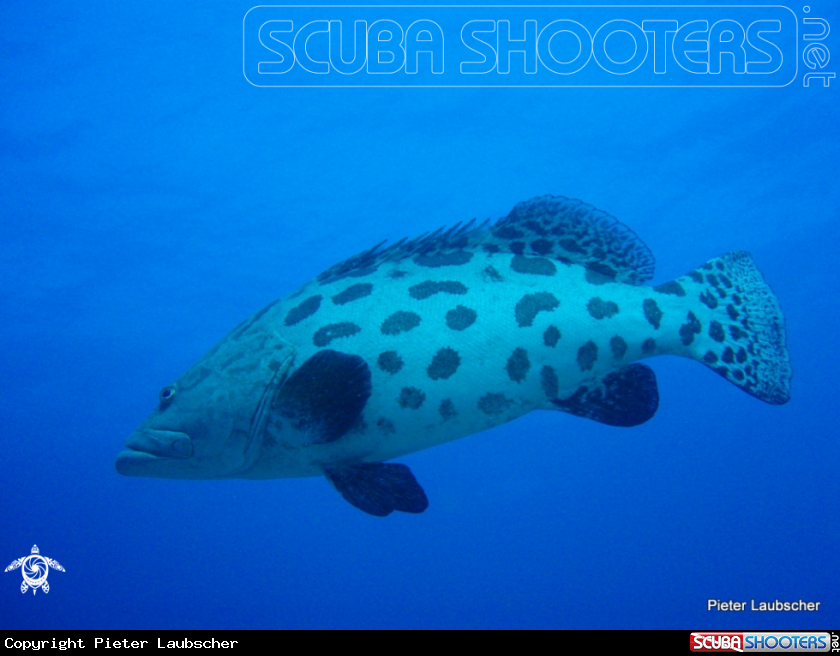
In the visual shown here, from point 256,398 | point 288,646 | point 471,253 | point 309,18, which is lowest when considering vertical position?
point 288,646

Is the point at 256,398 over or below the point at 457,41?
below

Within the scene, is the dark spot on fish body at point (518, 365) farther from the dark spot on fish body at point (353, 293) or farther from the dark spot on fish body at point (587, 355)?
the dark spot on fish body at point (353, 293)

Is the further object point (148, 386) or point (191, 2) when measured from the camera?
point (148, 386)

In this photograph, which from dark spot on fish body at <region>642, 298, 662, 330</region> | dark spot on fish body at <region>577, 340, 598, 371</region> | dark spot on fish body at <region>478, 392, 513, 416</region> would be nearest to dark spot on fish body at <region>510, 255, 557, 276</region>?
dark spot on fish body at <region>577, 340, 598, 371</region>

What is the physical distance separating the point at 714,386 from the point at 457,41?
31150 mm

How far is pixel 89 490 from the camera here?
48.2 metres

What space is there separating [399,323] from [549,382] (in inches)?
50.9

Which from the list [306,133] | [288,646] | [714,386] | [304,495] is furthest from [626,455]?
[288,646]

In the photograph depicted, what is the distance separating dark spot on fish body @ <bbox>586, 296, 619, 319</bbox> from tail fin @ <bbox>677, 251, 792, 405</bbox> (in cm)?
83

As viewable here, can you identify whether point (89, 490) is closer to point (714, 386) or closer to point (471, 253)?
point (714, 386)

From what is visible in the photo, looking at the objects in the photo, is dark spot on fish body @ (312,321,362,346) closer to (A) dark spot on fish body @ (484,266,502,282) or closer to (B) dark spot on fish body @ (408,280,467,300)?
(B) dark spot on fish body @ (408,280,467,300)

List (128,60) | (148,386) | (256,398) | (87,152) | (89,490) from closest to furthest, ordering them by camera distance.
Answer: (256,398), (128,60), (87,152), (148,386), (89,490)

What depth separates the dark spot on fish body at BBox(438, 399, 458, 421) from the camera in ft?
13.9

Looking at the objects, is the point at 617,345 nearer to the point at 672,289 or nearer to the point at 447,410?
the point at 672,289
